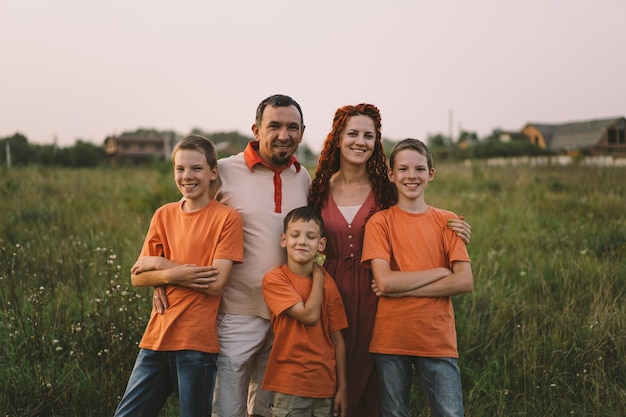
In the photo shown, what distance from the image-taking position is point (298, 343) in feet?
9.32

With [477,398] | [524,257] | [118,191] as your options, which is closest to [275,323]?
[477,398]

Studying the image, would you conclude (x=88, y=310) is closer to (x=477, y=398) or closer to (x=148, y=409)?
(x=148, y=409)

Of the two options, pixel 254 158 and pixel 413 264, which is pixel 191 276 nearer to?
pixel 254 158

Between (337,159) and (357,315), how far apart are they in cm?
112

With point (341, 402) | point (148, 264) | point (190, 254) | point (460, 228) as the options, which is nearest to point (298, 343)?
point (341, 402)

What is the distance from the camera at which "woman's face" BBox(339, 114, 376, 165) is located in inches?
131

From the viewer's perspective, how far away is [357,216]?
10.8ft

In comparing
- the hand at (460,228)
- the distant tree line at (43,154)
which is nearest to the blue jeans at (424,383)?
the hand at (460,228)

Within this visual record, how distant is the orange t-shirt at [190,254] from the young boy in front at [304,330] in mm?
312

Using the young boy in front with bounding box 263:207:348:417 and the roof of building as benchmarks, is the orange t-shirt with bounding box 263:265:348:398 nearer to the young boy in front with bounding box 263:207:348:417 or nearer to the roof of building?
the young boy in front with bounding box 263:207:348:417

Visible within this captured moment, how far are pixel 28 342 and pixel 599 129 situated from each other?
36101 millimetres

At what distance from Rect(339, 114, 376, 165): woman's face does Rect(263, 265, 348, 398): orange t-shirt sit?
35.2 inches

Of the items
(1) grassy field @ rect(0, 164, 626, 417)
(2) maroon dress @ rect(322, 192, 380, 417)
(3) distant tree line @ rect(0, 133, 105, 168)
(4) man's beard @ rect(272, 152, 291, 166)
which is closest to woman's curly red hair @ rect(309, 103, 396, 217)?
(2) maroon dress @ rect(322, 192, 380, 417)

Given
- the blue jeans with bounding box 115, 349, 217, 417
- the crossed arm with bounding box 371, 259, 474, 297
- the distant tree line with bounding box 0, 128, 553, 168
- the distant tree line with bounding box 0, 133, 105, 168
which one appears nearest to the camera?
the blue jeans with bounding box 115, 349, 217, 417
